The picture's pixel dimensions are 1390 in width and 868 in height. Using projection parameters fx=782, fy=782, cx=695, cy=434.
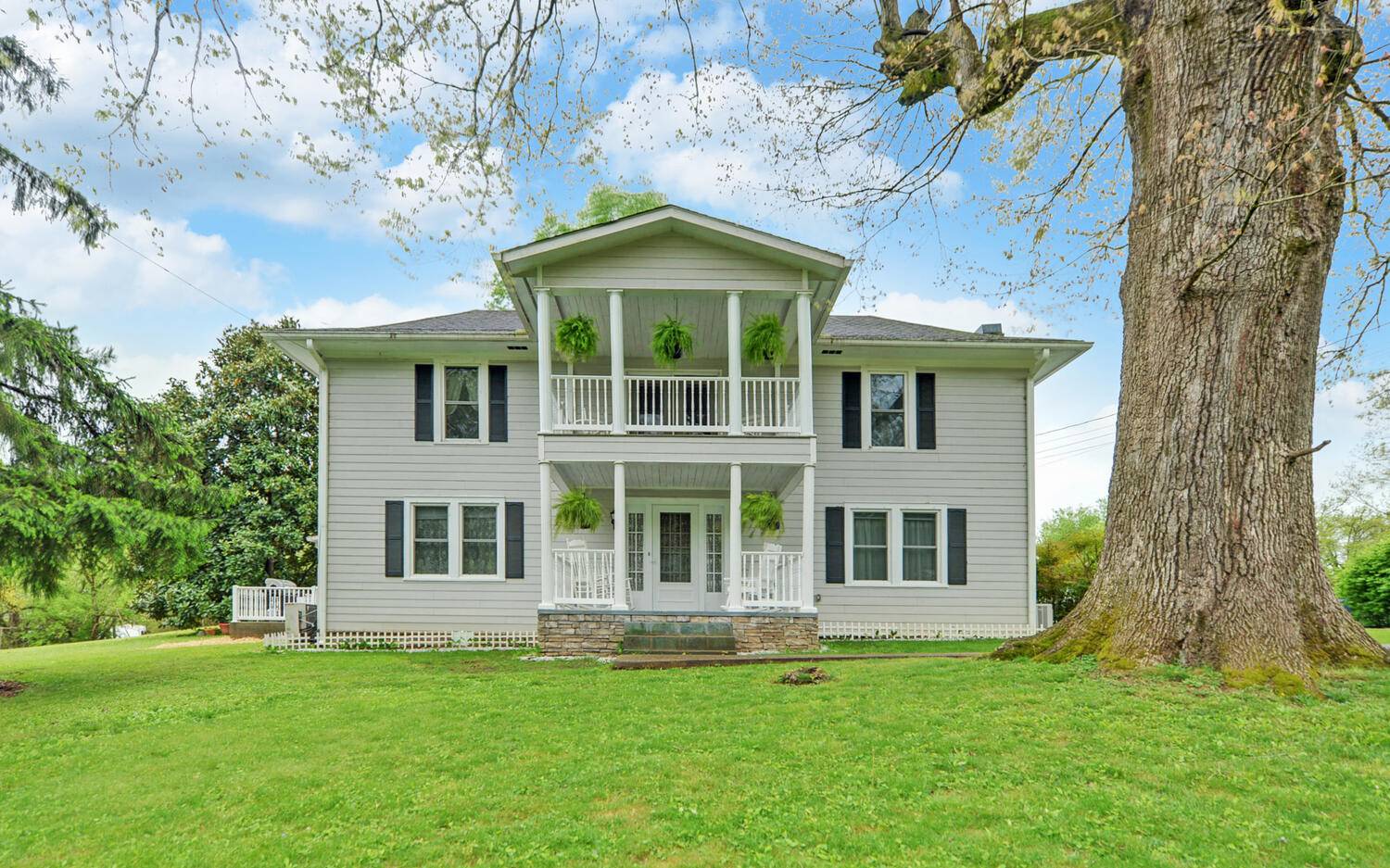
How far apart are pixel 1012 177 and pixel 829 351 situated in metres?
4.23

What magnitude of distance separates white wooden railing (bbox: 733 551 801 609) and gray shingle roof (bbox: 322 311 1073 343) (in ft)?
12.9

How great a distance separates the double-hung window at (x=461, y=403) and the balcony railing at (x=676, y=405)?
5.55ft

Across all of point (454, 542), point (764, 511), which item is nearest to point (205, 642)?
point (454, 542)

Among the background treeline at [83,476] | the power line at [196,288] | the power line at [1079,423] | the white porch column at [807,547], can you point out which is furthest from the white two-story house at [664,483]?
the power line at [1079,423]

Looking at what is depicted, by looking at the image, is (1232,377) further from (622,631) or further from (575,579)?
(575,579)

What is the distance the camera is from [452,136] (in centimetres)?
849

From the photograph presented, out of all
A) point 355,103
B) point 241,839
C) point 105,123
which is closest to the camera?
point 241,839

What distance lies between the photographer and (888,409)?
43.9 ft

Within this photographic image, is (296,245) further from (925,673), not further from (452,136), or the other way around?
(925,673)

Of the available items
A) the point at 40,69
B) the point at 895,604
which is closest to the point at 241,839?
the point at 40,69

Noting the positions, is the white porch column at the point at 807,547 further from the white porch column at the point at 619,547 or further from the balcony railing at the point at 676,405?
the white porch column at the point at 619,547

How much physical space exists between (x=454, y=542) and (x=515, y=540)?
996 millimetres

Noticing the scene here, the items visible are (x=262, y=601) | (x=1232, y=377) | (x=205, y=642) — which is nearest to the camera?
(x=1232, y=377)

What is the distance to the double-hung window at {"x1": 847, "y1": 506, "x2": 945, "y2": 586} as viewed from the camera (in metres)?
13.1
